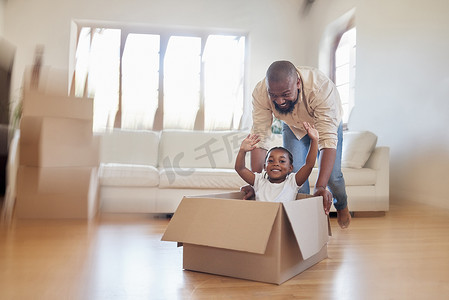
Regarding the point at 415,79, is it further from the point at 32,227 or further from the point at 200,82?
the point at 32,227

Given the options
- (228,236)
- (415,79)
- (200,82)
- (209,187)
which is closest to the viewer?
(228,236)

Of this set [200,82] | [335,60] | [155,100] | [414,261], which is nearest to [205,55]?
[200,82]

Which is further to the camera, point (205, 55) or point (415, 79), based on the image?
point (205, 55)

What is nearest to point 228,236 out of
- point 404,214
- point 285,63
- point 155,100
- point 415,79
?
point 285,63

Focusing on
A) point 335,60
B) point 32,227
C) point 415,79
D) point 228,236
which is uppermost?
point 335,60

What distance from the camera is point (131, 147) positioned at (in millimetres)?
3453

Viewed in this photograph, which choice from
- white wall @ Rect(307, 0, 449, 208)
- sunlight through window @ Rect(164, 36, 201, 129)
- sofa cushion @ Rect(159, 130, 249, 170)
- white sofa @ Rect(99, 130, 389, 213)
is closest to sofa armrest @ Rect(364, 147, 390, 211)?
white sofa @ Rect(99, 130, 389, 213)

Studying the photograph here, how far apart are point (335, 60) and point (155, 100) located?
84.2 inches

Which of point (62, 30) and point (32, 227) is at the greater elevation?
point (62, 30)

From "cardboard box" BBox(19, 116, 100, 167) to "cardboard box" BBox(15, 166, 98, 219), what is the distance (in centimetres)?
6

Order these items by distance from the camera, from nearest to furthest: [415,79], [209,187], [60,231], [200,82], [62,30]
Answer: [60,231] < [209,187] < [415,79] < [62,30] < [200,82]

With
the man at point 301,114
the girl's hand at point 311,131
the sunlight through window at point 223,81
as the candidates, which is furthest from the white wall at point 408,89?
the girl's hand at point 311,131

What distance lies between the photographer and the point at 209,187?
9.64 ft

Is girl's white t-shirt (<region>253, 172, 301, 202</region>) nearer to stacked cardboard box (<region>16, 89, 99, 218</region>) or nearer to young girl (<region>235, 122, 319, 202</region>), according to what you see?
young girl (<region>235, 122, 319, 202</region>)
